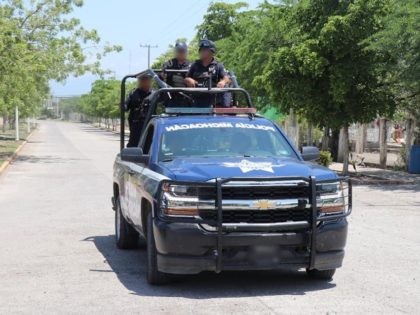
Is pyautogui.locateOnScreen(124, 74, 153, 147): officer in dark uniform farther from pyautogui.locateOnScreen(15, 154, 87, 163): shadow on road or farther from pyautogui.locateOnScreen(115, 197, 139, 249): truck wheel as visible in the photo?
pyautogui.locateOnScreen(15, 154, 87, 163): shadow on road

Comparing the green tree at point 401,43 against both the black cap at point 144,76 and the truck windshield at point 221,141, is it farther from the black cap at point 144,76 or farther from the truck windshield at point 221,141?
the truck windshield at point 221,141

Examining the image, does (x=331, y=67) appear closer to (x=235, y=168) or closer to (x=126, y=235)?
(x=126, y=235)

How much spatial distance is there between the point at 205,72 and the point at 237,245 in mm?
3492

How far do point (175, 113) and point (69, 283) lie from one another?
2403mm

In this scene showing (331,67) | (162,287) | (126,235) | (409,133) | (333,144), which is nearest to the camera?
(162,287)

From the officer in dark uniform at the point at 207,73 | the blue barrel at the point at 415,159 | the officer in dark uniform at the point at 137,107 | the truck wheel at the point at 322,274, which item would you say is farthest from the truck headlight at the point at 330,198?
the blue barrel at the point at 415,159

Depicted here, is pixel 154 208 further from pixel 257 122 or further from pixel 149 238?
pixel 257 122

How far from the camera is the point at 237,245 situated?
6.20 metres

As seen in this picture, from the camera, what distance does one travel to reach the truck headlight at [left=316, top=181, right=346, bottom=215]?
651 cm

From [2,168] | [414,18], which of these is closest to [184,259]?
[414,18]

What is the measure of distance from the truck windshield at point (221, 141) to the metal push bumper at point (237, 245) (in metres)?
1.24

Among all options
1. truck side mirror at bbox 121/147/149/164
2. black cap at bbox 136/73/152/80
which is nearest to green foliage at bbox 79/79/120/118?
black cap at bbox 136/73/152/80

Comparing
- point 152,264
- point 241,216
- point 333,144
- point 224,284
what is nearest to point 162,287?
point 152,264

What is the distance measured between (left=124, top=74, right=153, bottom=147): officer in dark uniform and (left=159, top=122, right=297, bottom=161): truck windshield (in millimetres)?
2190
